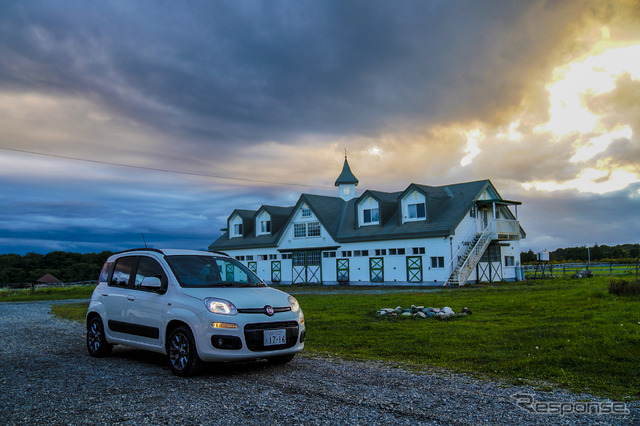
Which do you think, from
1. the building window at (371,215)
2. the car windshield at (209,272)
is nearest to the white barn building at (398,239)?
the building window at (371,215)

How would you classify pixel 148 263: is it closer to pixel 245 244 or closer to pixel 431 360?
pixel 431 360

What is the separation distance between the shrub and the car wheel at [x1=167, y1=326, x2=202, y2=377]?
1428cm

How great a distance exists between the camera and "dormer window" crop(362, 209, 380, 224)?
40122 mm

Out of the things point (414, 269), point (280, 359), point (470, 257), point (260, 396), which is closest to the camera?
point (260, 396)

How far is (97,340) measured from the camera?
9.77 m

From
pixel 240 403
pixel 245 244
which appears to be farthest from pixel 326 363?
pixel 245 244

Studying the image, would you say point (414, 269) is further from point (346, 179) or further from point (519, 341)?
point (519, 341)

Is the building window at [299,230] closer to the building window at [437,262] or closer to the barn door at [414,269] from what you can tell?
the barn door at [414,269]

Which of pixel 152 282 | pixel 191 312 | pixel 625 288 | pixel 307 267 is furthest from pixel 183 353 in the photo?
pixel 307 267

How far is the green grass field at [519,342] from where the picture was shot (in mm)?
7234

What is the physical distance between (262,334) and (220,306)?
2.45 ft

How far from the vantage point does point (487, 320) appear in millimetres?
13148

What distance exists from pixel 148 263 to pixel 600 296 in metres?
14.3

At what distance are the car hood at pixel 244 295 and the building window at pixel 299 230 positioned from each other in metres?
36.0
